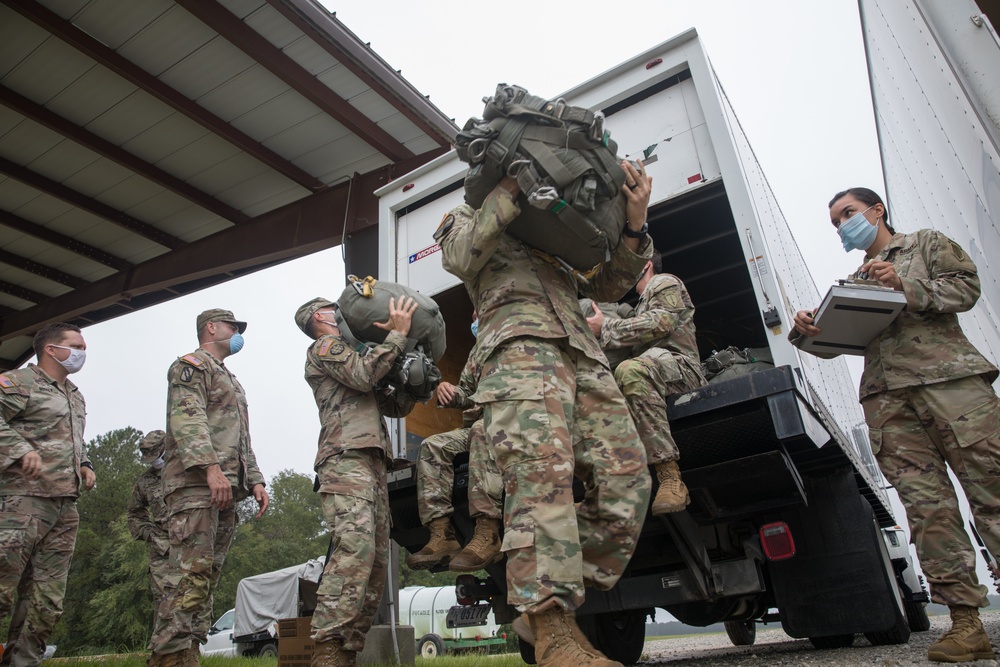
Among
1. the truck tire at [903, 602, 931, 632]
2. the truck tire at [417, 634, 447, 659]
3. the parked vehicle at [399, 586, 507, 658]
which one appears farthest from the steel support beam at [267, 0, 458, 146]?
the truck tire at [417, 634, 447, 659]

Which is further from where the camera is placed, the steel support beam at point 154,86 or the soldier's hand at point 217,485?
the steel support beam at point 154,86

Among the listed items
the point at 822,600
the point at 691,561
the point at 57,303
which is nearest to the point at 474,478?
the point at 691,561

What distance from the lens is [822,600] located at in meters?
2.91

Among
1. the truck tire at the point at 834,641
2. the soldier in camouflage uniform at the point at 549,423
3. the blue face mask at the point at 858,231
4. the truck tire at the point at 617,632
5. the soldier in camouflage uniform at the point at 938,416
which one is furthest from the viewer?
the truck tire at the point at 834,641

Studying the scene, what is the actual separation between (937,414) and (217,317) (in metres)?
3.80

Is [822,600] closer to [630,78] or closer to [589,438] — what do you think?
[589,438]

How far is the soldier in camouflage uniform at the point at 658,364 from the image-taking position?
2.60 meters

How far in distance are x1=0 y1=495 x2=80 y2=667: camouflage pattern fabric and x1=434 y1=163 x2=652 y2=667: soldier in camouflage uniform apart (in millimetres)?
2636

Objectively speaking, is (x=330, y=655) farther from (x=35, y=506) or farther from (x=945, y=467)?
(x=945, y=467)

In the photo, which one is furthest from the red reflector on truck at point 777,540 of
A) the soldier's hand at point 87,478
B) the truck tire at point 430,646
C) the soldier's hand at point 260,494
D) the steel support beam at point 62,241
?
the truck tire at point 430,646

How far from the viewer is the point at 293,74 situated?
6027 millimetres

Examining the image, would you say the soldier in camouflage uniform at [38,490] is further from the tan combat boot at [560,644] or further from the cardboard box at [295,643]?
the tan combat boot at [560,644]

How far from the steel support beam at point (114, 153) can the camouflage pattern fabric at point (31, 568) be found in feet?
15.4

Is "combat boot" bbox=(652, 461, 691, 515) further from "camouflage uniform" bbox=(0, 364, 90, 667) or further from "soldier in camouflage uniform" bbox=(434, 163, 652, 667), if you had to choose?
"camouflage uniform" bbox=(0, 364, 90, 667)
